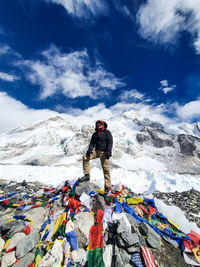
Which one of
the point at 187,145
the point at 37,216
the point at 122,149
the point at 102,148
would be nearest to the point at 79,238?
the point at 37,216

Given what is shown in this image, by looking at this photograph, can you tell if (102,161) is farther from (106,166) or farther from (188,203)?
(188,203)

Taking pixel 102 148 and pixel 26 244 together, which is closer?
pixel 26 244

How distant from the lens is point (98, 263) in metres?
→ 2.30

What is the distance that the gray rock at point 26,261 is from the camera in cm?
234

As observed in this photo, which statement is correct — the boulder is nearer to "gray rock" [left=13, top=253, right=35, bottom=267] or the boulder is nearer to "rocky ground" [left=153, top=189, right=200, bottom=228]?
"gray rock" [left=13, top=253, right=35, bottom=267]

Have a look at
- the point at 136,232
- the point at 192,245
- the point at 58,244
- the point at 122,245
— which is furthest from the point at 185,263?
the point at 58,244

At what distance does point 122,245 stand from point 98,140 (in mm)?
3202

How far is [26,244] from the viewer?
8.85 feet

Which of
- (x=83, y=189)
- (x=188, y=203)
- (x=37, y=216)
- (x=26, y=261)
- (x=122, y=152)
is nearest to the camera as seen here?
(x=26, y=261)

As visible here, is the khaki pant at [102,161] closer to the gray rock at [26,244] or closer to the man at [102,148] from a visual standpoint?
the man at [102,148]

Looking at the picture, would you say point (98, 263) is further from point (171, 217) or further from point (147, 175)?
point (147, 175)

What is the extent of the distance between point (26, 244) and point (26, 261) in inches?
14.0

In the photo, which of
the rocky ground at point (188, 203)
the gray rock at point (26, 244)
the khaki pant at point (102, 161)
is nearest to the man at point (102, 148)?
the khaki pant at point (102, 161)

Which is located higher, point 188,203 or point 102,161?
point 102,161
